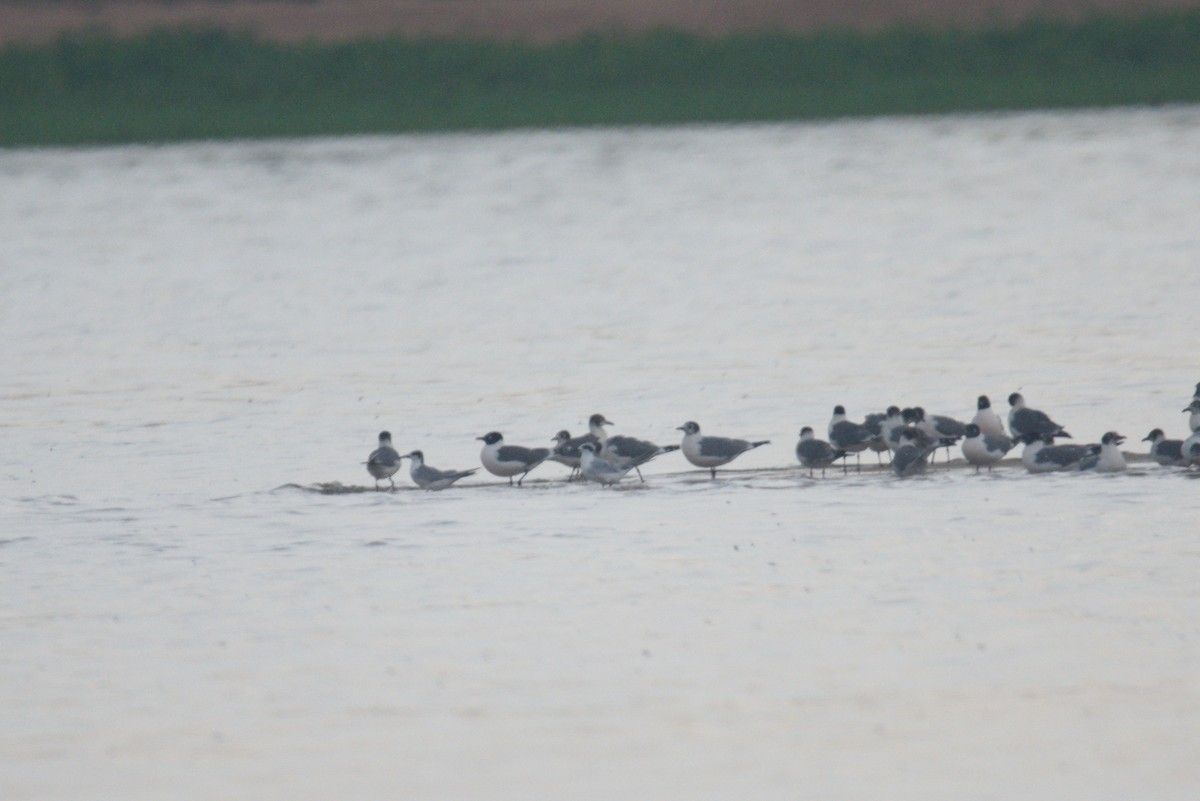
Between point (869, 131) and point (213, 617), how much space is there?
152ft

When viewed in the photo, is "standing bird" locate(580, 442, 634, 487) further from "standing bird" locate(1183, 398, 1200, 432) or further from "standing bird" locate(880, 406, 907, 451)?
"standing bird" locate(1183, 398, 1200, 432)

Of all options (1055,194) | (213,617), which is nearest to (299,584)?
(213,617)

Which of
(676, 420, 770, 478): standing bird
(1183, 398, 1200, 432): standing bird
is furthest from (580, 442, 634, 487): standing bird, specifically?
(1183, 398, 1200, 432): standing bird

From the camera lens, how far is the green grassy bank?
182 ft

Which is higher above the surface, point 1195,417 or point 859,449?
point 1195,417

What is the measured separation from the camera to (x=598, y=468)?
16.3 m

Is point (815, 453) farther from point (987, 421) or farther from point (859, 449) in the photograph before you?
point (987, 421)

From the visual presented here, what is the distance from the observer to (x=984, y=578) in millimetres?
12711

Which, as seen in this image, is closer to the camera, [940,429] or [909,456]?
[909,456]

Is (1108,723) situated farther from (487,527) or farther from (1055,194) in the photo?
(1055,194)

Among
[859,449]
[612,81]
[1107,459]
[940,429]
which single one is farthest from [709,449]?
[612,81]

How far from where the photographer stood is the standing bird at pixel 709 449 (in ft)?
54.0

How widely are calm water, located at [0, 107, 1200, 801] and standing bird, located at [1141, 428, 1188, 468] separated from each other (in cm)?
19

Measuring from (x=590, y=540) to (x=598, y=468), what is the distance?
2.07 meters
